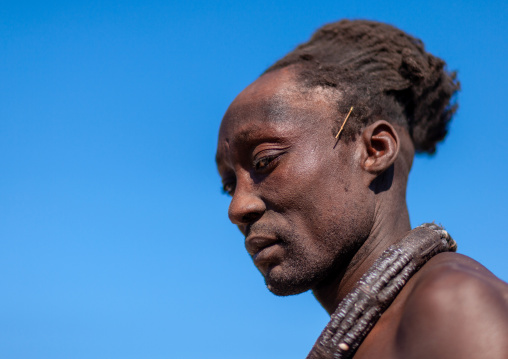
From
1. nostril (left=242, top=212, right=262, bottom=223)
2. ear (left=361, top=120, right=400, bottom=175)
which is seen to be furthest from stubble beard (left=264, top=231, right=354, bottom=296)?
ear (left=361, top=120, right=400, bottom=175)

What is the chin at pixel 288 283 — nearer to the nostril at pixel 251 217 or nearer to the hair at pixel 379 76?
the nostril at pixel 251 217

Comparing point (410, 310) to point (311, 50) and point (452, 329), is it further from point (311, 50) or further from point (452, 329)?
point (311, 50)

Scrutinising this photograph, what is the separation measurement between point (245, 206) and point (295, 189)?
0.37m

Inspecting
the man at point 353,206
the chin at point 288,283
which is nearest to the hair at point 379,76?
the man at point 353,206

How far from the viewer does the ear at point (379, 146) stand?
4.24 meters

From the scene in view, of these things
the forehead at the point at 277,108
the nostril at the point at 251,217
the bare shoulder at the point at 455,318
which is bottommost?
the bare shoulder at the point at 455,318

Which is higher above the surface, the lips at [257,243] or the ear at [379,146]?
the ear at [379,146]

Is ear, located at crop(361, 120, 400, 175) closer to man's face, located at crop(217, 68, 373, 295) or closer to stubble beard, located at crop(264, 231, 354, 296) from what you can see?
man's face, located at crop(217, 68, 373, 295)

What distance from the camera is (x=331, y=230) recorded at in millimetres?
3967

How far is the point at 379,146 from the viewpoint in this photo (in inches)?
172

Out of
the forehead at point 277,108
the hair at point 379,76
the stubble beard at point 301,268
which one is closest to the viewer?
the stubble beard at point 301,268

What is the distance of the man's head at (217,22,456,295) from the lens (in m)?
4.01

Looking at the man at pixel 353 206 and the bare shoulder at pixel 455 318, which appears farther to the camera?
the man at pixel 353 206

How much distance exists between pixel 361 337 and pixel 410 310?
436 mm
